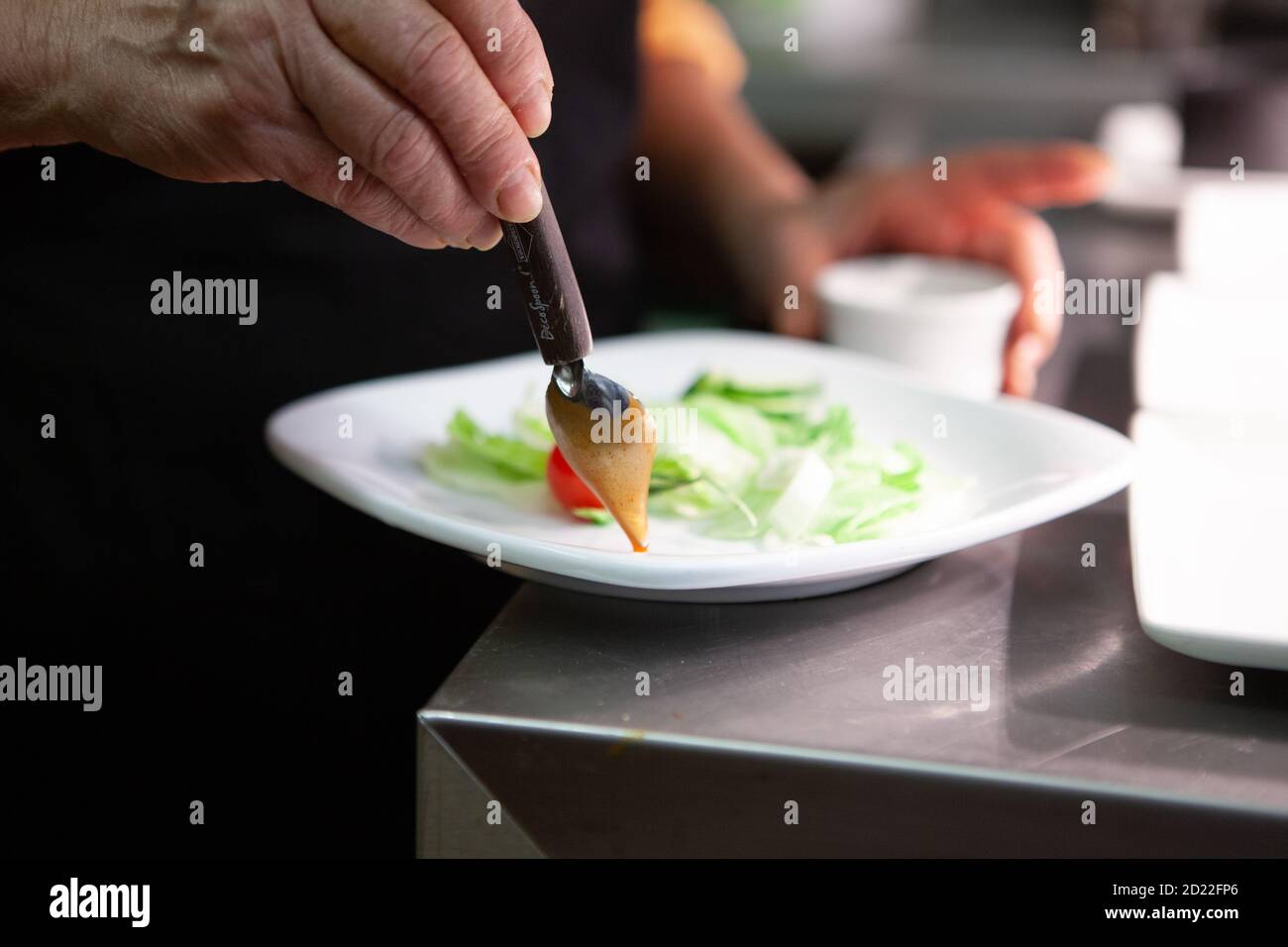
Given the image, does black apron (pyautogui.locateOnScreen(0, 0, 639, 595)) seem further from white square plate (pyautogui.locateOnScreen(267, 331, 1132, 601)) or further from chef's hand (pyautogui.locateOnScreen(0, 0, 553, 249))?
chef's hand (pyautogui.locateOnScreen(0, 0, 553, 249))

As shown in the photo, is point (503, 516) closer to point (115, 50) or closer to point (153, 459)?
point (115, 50)

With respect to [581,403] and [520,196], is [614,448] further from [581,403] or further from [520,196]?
[520,196]

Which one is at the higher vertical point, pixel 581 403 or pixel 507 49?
pixel 507 49

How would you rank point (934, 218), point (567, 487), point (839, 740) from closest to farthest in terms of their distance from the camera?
1. point (839, 740)
2. point (567, 487)
3. point (934, 218)

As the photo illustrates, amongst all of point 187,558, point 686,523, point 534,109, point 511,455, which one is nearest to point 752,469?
point 686,523

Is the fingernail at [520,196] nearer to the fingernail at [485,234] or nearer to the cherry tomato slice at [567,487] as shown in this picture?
the fingernail at [485,234]

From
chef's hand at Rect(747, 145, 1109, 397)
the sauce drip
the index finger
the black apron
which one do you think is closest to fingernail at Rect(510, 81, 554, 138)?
the index finger

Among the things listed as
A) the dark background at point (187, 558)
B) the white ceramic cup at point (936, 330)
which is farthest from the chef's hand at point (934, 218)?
the dark background at point (187, 558)
